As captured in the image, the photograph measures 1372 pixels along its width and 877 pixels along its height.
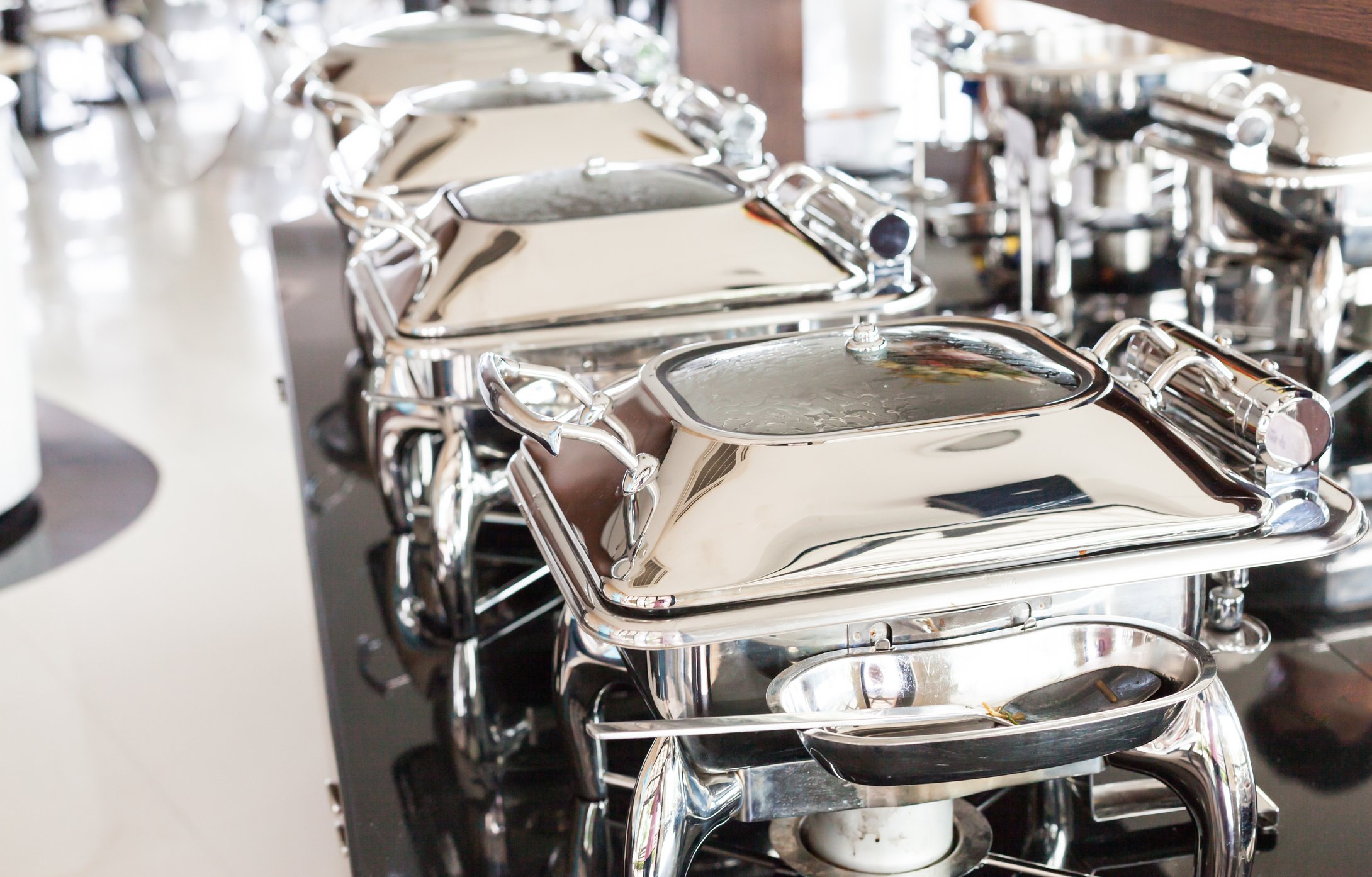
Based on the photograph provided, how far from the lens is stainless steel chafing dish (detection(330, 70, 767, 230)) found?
6.30 ft

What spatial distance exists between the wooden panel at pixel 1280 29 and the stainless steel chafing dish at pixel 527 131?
624 millimetres

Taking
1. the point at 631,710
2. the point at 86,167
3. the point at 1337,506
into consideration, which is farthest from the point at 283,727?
the point at 86,167

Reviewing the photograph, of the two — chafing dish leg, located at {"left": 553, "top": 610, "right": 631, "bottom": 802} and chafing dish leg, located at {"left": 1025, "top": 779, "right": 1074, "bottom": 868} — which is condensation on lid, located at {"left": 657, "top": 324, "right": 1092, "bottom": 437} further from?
chafing dish leg, located at {"left": 1025, "top": 779, "right": 1074, "bottom": 868}

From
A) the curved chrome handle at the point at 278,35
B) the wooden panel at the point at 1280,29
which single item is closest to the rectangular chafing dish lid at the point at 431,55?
the curved chrome handle at the point at 278,35

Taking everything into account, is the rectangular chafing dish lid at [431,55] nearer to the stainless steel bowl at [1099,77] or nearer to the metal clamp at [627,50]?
the metal clamp at [627,50]

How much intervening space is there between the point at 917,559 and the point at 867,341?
0.26 meters

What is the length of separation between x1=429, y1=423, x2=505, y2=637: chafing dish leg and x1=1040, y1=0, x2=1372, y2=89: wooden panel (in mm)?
813

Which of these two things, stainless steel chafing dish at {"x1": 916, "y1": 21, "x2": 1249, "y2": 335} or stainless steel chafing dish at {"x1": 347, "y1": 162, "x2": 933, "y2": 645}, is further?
stainless steel chafing dish at {"x1": 916, "y1": 21, "x2": 1249, "y2": 335}

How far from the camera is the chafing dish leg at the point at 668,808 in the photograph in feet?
3.25

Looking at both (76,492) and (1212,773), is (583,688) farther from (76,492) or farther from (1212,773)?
(76,492)

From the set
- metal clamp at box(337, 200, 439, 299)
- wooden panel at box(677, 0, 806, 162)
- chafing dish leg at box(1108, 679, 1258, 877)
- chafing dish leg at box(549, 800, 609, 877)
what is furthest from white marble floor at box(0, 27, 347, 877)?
wooden panel at box(677, 0, 806, 162)

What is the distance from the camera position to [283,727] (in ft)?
6.52

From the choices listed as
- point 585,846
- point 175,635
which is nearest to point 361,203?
point 175,635

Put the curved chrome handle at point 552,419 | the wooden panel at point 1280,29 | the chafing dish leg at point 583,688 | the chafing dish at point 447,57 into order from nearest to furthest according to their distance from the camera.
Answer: the curved chrome handle at point 552,419
the wooden panel at point 1280,29
the chafing dish leg at point 583,688
the chafing dish at point 447,57
